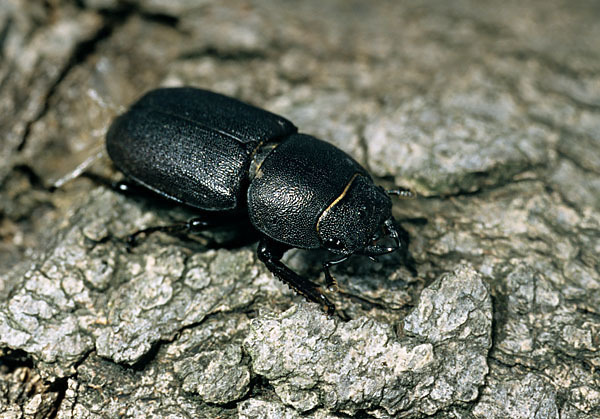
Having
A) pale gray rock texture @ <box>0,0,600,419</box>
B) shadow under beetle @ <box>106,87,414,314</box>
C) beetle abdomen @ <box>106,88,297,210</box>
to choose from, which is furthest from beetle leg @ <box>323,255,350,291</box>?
beetle abdomen @ <box>106,88,297,210</box>

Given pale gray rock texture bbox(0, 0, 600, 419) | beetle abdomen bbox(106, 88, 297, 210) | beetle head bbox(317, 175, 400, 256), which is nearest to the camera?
pale gray rock texture bbox(0, 0, 600, 419)

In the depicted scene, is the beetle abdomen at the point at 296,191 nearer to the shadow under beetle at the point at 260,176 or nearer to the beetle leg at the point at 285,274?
the shadow under beetle at the point at 260,176

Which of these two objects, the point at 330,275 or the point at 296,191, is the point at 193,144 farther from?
the point at 330,275

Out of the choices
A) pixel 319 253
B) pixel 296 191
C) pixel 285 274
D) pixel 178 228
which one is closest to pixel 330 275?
pixel 285 274

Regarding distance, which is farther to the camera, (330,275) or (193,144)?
(193,144)

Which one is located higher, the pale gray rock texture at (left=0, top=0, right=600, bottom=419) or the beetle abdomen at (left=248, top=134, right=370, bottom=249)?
the beetle abdomen at (left=248, top=134, right=370, bottom=249)

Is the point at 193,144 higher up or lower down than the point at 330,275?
higher up

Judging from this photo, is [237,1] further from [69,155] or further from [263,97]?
[69,155]

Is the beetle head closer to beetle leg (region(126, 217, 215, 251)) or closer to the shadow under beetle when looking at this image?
the shadow under beetle
